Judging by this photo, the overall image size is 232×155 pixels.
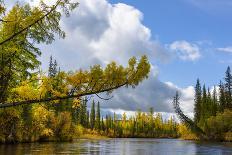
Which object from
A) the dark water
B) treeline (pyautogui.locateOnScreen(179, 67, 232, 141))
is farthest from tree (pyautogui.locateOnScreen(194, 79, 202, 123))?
the dark water

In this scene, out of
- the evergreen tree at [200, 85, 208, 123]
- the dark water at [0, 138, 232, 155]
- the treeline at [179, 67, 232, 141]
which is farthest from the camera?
the evergreen tree at [200, 85, 208, 123]

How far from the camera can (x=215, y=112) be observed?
11750 centimetres

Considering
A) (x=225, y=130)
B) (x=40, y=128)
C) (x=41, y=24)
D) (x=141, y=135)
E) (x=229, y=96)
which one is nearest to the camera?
(x=41, y=24)

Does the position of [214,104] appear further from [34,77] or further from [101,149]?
[34,77]

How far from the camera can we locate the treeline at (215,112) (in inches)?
3691

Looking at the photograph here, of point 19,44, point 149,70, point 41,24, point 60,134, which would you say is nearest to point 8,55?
point 19,44

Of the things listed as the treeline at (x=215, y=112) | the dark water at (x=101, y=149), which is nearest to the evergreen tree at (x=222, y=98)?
the treeline at (x=215, y=112)

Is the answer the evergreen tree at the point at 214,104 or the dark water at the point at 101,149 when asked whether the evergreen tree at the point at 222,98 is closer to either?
the evergreen tree at the point at 214,104

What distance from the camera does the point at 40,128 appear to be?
6588cm

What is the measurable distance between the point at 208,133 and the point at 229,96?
1934cm

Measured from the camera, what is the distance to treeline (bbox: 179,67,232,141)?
9375cm

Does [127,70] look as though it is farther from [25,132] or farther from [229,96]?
[229,96]

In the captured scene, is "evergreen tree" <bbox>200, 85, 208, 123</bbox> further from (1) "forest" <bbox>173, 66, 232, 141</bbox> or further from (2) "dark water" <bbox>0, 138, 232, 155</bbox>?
(2) "dark water" <bbox>0, 138, 232, 155</bbox>

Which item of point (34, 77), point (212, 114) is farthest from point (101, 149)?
point (212, 114)
